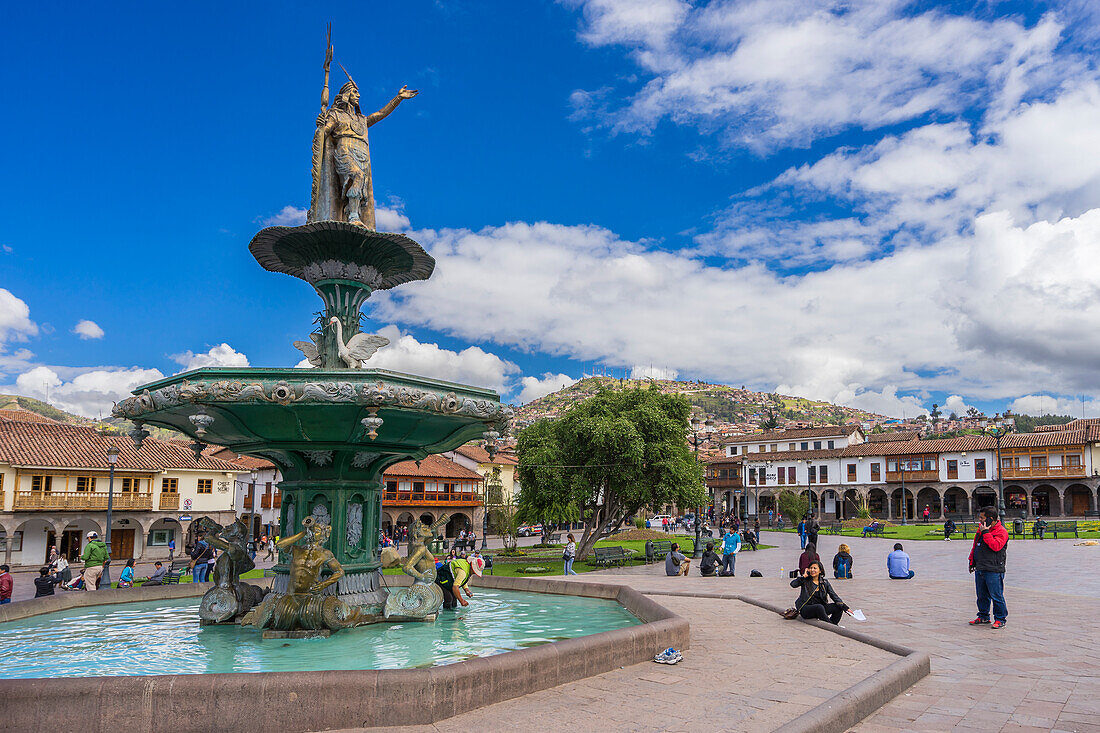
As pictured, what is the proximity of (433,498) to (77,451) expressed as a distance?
24507mm

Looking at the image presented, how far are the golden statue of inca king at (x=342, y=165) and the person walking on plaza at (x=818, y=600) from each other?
7.51 metres

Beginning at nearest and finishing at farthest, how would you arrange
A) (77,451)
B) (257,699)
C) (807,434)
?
(257,699) → (77,451) → (807,434)

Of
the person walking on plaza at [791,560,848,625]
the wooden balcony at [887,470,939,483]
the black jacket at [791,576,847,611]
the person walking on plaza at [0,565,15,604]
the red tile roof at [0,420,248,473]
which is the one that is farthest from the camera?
the wooden balcony at [887,470,939,483]

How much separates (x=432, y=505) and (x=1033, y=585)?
1834 inches

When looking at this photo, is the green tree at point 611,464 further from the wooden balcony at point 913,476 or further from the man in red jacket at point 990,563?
the wooden balcony at point 913,476

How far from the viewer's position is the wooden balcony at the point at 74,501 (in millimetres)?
36969

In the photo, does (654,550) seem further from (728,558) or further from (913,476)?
(913,476)

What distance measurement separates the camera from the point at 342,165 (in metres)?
10.1

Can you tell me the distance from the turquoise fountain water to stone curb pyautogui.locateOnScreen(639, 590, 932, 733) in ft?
10.4

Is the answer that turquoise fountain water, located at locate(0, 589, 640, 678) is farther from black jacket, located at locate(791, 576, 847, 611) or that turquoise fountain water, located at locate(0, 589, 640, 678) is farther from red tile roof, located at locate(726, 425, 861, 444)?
red tile roof, located at locate(726, 425, 861, 444)

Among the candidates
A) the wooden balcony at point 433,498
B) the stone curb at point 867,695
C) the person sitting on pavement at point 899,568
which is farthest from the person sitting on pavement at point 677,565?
the wooden balcony at point 433,498

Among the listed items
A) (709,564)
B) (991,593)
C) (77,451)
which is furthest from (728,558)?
(77,451)

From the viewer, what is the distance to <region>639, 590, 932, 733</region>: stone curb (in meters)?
5.00

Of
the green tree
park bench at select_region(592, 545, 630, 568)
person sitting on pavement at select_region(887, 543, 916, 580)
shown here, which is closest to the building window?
the green tree
